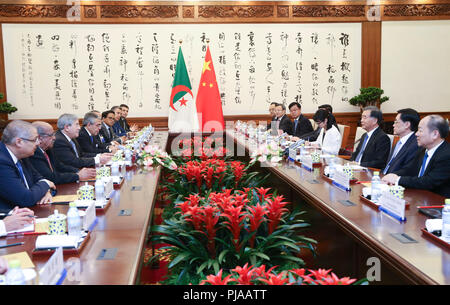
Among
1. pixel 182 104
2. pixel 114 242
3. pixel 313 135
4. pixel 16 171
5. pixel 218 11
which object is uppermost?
pixel 218 11

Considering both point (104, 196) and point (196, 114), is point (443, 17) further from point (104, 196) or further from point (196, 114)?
point (104, 196)

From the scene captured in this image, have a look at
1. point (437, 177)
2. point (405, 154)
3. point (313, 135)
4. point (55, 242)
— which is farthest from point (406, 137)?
point (55, 242)

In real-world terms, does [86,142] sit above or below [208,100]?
below

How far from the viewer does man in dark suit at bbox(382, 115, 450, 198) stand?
2467 mm

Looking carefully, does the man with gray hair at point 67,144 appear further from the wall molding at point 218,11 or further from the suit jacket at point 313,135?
the wall molding at point 218,11

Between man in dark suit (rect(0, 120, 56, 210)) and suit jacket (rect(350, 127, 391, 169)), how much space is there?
2.67 meters

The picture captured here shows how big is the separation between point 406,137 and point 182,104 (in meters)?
4.71

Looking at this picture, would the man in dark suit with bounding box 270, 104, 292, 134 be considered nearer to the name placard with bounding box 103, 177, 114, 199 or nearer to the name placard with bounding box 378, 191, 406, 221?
the name placard with bounding box 103, 177, 114, 199

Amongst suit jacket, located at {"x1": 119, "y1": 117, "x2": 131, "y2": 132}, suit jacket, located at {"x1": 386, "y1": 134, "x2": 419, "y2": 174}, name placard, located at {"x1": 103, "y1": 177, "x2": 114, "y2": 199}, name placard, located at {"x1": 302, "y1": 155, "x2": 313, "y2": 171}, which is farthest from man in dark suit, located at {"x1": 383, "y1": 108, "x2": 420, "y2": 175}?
suit jacket, located at {"x1": 119, "y1": 117, "x2": 131, "y2": 132}

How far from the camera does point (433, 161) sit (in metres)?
2.57

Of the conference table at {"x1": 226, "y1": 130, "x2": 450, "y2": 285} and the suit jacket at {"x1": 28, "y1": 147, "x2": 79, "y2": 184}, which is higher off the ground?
the suit jacket at {"x1": 28, "y1": 147, "x2": 79, "y2": 184}

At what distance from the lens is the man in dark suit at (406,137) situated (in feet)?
10.1

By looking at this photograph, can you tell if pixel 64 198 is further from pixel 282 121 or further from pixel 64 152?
pixel 282 121

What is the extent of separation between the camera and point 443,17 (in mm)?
7566
